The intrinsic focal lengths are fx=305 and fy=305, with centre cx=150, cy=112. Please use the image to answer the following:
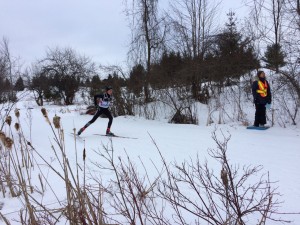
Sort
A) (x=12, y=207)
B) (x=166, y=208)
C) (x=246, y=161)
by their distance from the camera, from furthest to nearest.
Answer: (x=246, y=161), (x=12, y=207), (x=166, y=208)

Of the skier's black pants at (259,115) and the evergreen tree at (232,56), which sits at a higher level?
the evergreen tree at (232,56)

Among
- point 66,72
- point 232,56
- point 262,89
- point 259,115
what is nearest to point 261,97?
point 262,89

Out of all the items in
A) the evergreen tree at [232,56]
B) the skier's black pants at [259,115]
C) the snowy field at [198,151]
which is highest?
the evergreen tree at [232,56]

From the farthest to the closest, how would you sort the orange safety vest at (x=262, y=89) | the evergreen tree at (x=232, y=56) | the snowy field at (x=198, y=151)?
the evergreen tree at (x=232, y=56) < the orange safety vest at (x=262, y=89) < the snowy field at (x=198, y=151)

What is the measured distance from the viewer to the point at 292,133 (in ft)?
27.2

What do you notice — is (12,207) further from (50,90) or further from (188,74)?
(50,90)

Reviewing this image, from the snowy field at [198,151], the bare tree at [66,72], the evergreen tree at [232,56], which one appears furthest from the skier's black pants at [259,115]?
the bare tree at [66,72]

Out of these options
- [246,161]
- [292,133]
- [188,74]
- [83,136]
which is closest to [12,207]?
[246,161]

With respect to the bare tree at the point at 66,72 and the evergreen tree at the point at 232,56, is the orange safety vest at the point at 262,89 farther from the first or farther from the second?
the bare tree at the point at 66,72

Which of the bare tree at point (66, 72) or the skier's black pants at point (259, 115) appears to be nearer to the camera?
the skier's black pants at point (259, 115)

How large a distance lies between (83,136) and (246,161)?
18.0ft

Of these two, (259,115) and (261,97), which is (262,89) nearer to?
(261,97)

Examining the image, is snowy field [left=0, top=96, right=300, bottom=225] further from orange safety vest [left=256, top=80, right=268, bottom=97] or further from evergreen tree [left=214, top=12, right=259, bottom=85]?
evergreen tree [left=214, top=12, right=259, bottom=85]

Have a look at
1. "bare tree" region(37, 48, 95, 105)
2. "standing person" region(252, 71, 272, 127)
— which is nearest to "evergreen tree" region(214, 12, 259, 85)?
"standing person" region(252, 71, 272, 127)
